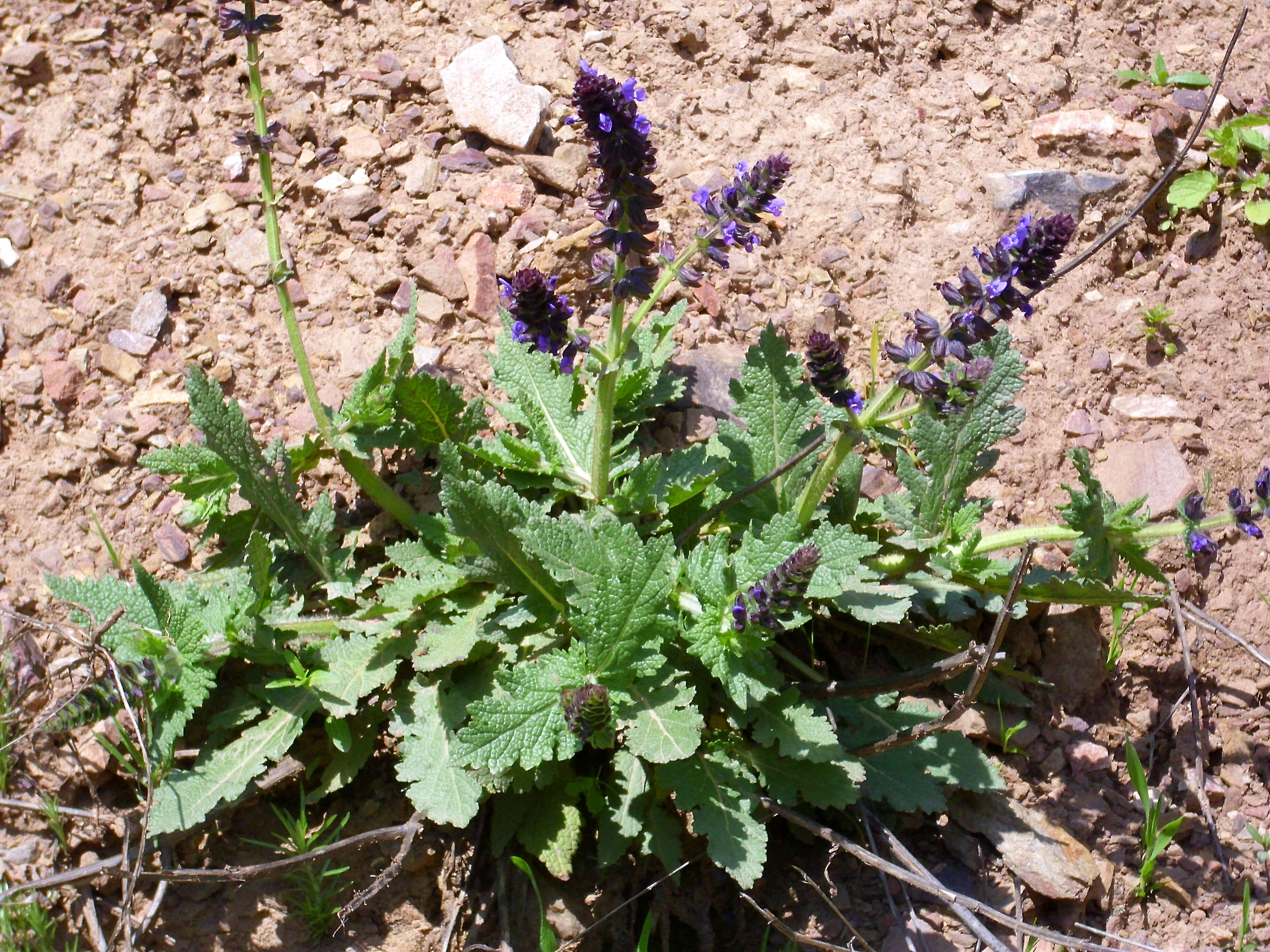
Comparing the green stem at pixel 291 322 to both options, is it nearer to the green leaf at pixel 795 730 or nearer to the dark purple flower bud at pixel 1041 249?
the green leaf at pixel 795 730

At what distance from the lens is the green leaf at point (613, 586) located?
9.48 feet

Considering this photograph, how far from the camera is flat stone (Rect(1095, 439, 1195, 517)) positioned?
3965mm

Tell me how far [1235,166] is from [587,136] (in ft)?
10.8

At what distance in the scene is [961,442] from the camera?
3.48 m

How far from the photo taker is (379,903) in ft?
11.4

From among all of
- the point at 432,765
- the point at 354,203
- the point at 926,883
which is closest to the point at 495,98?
the point at 354,203

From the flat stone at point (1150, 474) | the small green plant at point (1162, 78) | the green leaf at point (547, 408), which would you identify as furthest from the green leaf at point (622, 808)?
the small green plant at point (1162, 78)

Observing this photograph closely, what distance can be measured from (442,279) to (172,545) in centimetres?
147

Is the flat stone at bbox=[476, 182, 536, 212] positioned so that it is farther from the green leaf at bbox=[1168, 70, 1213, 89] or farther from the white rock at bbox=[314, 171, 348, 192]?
the green leaf at bbox=[1168, 70, 1213, 89]

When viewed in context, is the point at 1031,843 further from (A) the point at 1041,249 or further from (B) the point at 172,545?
(B) the point at 172,545

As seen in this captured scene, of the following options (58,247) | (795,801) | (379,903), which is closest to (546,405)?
(795,801)

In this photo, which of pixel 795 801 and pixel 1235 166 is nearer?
pixel 795 801

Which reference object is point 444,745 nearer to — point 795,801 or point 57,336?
point 795,801

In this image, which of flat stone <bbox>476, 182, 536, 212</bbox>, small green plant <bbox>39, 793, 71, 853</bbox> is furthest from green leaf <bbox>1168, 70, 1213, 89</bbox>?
small green plant <bbox>39, 793, 71, 853</bbox>
